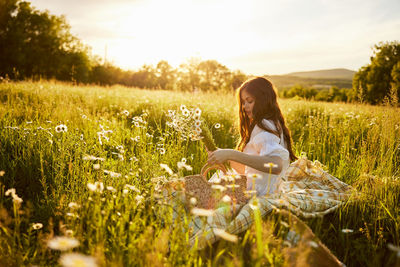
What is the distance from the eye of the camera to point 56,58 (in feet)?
108

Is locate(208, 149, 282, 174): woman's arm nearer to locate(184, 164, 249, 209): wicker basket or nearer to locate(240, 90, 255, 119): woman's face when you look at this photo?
locate(184, 164, 249, 209): wicker basket

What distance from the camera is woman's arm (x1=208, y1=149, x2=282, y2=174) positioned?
2461 mm

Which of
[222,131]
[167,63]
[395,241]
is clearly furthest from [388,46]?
[395,241]

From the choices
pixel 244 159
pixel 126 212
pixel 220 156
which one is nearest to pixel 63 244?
pixel 126 212

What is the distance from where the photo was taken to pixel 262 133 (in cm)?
270

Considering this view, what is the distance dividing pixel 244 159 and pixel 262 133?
0.36 m

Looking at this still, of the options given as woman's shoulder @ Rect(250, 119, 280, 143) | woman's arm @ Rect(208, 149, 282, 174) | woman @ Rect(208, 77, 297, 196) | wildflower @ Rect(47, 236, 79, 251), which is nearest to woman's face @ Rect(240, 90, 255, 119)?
woman @ Rect(208, 77, 297, 196)

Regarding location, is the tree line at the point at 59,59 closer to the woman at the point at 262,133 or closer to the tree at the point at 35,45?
the tree at the point at 35,45

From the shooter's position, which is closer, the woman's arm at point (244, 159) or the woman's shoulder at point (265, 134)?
the woman's arm at point (244, 159)

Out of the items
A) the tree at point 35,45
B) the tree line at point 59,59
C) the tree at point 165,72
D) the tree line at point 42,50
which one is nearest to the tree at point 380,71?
the tree line at point 59,59

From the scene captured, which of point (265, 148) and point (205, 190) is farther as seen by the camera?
point (205, 190)

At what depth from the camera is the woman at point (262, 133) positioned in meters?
2.56

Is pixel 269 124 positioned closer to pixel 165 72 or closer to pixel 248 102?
pixel 248 102

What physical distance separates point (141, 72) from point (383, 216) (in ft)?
136
